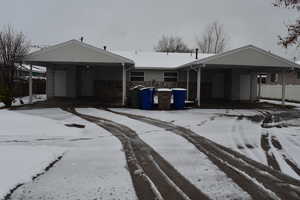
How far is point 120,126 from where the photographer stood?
34.5ft

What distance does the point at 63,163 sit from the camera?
19.2ft

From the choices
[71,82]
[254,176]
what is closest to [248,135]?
[254,176]

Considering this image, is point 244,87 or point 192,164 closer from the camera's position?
point 192,164

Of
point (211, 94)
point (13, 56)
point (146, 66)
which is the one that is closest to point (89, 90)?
point (146, 66)

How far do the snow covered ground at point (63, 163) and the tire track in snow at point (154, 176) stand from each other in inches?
7.2

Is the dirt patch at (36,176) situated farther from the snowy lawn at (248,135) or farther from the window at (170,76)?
the window at (170,76)

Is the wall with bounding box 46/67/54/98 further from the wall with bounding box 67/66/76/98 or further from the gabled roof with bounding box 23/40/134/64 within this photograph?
the gabled roof with bounding box 23/40/134/64

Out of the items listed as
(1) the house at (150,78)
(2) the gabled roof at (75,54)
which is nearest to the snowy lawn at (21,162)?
(2) the gabled roof at (75,54)

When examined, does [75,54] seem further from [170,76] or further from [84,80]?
[170,76]

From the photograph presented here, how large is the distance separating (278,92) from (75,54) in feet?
67.7

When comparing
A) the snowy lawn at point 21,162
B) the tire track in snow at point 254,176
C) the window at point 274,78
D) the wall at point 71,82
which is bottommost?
the tire track in snow at point 254,176

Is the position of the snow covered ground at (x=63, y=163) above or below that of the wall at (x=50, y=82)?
below

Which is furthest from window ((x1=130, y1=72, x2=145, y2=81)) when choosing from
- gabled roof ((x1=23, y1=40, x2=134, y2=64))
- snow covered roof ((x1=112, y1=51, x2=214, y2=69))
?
gabled roof ((x1=23, y1=40, x2=134, y2=64))

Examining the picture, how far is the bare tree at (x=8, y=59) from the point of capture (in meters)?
16.2
